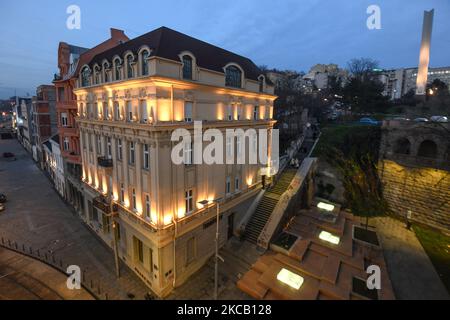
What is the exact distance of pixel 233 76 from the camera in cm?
2109

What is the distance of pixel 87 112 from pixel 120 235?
13.2 metres

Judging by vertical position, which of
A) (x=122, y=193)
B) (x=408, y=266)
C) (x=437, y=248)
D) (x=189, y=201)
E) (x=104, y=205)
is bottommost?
(x=408, y=266)

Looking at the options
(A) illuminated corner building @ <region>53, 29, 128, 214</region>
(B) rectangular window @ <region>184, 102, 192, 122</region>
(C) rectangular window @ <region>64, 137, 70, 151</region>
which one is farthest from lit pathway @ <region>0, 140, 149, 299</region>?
(B) rectangular window @ <region>184, 102, 192, 122</region>

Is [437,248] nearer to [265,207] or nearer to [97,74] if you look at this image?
[265,207]

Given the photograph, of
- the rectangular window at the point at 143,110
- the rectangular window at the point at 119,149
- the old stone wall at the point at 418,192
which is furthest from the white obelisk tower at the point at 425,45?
the rectangular window at the point at 119,149

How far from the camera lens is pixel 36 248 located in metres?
21.4

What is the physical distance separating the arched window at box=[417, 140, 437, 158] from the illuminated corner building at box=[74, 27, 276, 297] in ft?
75.3

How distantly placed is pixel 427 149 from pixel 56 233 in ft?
152

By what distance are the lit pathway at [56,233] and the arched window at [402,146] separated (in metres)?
33.0

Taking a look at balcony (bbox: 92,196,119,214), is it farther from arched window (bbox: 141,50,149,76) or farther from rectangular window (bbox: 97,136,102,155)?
arched window (bbox: 141,50,149,76)

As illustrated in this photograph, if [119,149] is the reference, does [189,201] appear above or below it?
below

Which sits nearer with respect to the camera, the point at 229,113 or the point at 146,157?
the point at 146,157

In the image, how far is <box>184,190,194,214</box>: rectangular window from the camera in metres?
17.5

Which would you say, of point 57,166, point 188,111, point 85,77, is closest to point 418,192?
point 188,111
